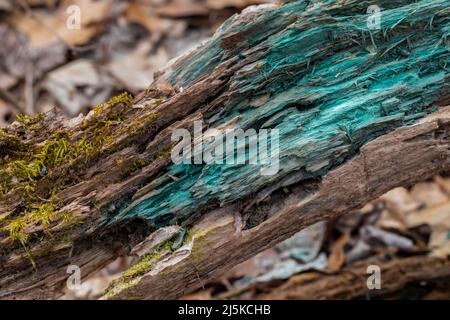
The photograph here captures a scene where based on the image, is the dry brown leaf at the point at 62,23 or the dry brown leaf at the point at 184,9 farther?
the dry brown leaf at the point at 184,9

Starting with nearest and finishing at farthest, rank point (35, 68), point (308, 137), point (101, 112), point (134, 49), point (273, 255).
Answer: point (308, 137), point (101, 112), point (273, 255), point (35, 68), point (134, 49)

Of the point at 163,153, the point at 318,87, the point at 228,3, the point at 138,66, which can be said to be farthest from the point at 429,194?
the point at 138,66

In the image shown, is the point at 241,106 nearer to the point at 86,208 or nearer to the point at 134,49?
the point at 86,208

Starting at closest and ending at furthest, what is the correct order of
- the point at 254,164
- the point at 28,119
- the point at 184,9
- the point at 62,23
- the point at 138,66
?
the point at 254,164 → the point at 28,119 → the point at 138,66 → the point at 62,23 → the point at 184,9

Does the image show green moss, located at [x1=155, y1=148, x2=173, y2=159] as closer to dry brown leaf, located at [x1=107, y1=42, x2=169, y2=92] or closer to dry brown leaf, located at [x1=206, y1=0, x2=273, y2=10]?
dry brown leaf, located at [x1=107, y1=42, x2=169, y2=92]

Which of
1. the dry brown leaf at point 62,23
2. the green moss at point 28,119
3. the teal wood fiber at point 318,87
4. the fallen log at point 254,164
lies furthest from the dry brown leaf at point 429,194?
the dry brown leaf at point 62,23

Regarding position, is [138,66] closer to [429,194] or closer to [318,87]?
[429,194]

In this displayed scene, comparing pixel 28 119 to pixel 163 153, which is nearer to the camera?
pixel 163 153

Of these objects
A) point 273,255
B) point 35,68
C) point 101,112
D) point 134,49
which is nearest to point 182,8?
point 134,49

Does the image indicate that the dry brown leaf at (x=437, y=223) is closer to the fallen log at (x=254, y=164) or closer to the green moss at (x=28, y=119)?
the fallen log at (x=254, y=164)
